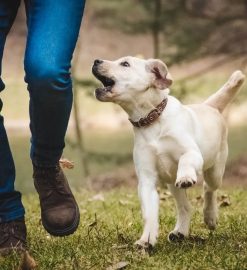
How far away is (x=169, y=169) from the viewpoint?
387 centimetres

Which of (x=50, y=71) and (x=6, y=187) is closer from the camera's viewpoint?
(x=50, y=71)

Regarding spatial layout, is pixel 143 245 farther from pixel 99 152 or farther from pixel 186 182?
pixel 99 152

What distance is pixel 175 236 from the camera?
13.1ft

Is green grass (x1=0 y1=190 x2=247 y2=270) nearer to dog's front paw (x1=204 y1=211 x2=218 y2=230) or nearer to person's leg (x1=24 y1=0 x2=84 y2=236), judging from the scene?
dog's front paw (x1=204 y1=211 x2=218 y2=230)

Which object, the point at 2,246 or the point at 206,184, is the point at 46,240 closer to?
the point at 2,246

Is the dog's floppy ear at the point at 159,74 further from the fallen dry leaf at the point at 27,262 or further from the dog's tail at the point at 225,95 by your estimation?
the fallen dry leaf at the point at 27,262

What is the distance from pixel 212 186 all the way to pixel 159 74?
0.91 metres

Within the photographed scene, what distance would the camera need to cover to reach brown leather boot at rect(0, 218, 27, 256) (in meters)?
3.69

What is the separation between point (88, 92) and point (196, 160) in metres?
8.89

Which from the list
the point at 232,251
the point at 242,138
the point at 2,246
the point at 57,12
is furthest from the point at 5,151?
the point at 242,138

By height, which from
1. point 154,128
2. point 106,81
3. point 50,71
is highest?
point 50,71

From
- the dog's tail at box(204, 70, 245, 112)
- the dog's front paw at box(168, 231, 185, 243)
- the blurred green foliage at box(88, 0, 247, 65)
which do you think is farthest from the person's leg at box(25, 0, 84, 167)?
the blurred green foliage at box(88, 0, 247, 65)

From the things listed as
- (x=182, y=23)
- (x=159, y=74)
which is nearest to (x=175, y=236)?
(x=159, y=74)

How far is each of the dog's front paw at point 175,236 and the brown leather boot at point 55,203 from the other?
→ 59 centimetres
